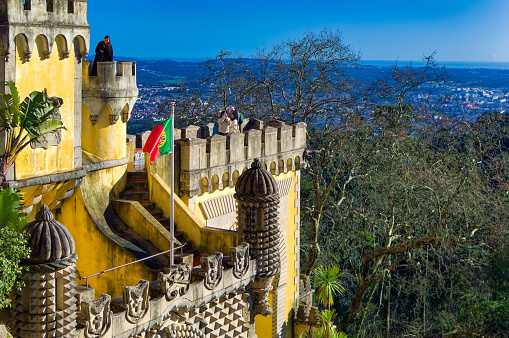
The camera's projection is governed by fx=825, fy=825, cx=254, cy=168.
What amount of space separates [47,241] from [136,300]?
9.73 feet

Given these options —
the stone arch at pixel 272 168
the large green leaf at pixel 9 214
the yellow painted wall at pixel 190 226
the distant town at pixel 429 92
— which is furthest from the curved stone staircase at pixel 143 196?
the distant town at pixel 429 92

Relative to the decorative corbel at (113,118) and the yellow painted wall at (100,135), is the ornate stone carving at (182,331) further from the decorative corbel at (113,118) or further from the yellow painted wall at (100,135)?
the decorative corbel at (113,118)

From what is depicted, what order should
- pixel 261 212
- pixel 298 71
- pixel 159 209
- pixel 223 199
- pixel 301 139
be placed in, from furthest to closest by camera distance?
1. pixel 298 71
2. pixel 301 139
3. pixel 223 199
4. pixel 159 209
5. pixel 261 212

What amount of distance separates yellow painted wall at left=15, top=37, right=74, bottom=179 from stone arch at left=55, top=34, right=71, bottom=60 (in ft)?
0.07

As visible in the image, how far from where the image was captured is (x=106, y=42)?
19.3 m

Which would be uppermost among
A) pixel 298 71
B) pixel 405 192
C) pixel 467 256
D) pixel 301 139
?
pixel 298 71

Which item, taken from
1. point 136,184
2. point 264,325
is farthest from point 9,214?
point 264,325

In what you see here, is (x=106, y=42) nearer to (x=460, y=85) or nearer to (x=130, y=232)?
(x=130, y=232)

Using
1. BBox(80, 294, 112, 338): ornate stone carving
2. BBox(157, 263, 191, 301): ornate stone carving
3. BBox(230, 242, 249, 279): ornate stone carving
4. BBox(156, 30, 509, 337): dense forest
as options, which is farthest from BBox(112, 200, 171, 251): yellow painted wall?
BBox(156, 30, 509, 337): dense forest

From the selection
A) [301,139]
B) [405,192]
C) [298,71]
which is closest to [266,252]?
[301,139]

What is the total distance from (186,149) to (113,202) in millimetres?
2421

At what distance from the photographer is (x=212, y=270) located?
1744 cm

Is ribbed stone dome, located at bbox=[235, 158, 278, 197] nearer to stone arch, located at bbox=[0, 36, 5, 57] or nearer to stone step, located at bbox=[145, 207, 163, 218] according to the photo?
stone step, located at bbox=[145, 207, 163, 218]

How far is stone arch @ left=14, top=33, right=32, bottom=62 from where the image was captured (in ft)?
52.4
